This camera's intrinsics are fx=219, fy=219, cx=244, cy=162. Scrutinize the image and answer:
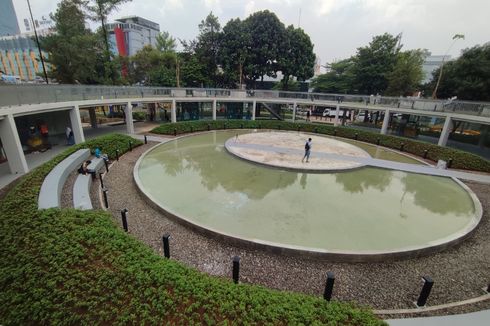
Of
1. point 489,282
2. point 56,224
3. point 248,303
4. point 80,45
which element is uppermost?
point 80,45

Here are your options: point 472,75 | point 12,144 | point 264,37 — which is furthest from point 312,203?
point 264,37

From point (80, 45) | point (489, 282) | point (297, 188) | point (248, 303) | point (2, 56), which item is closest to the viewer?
point (248, 303)

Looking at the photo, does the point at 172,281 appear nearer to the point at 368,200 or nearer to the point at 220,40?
the point at 368,200

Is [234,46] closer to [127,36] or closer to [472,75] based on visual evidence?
[472,75]

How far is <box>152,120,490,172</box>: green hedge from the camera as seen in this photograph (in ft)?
50.0

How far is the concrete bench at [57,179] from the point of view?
668 cm

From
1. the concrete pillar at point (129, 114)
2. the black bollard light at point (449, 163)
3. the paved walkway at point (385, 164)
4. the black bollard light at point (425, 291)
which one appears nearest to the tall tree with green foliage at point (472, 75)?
the black bollard light at point (449, 163)

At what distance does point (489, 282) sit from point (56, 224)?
11480 mm

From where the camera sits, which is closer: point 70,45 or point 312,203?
point 312,203

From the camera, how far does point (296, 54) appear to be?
34062 mm

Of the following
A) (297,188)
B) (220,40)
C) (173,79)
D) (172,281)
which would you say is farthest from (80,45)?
(172,281)

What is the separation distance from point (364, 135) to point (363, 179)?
11.4 meters

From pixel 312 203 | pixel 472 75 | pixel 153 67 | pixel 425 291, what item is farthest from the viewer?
pixel 153 67

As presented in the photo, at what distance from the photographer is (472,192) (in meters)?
11.4
